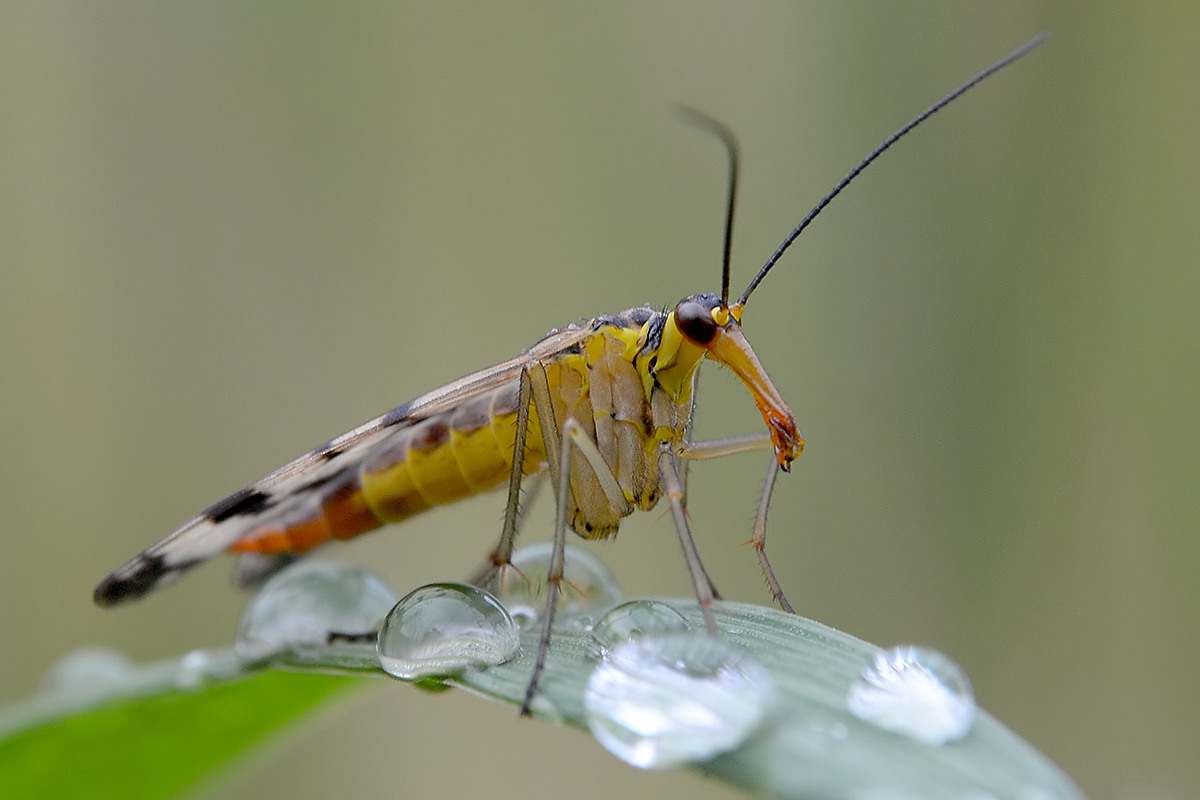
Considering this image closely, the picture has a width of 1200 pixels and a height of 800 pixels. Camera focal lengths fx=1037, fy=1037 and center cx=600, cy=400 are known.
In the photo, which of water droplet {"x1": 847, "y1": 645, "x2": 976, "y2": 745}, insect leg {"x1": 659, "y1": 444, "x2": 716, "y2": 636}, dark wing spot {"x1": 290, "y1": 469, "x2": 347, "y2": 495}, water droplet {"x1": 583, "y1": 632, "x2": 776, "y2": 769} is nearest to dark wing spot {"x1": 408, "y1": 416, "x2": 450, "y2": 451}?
dark wing spot {"x1": 290, "y1": 469, "x2": 347, "y2": 495}

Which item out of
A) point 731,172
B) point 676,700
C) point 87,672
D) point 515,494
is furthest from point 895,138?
point 87,672

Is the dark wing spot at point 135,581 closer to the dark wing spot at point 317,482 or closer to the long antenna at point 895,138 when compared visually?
the dark wing spot at point 317,482

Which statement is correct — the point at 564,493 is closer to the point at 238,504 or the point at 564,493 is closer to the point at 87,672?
the point at 238,504

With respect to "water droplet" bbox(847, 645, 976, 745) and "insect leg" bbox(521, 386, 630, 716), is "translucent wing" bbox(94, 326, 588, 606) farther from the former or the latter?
"water droplet" bbox(847, 645, 976, 745)

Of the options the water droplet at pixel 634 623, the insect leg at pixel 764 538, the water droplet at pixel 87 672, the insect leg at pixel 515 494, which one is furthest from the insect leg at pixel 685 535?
the water droplet at pixel 87 672

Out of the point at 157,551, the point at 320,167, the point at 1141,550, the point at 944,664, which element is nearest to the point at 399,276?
the point at 320,167

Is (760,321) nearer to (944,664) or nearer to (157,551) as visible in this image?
(157,551)
